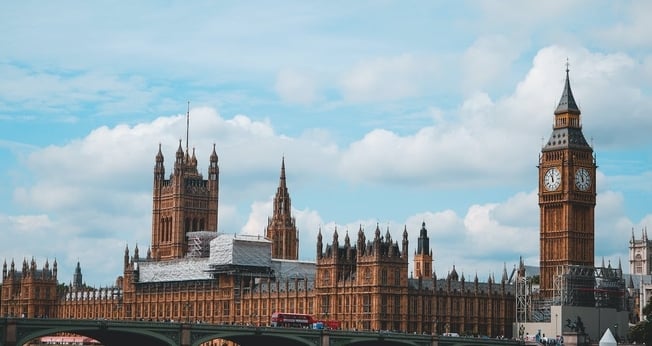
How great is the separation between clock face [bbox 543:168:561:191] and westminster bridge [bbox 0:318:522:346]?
26.1m

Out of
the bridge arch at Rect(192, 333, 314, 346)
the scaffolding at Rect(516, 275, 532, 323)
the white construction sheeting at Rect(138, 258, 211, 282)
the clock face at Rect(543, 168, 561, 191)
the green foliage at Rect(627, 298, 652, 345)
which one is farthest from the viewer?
the white construction sheeting at Rect(138, 258, 211, 282)

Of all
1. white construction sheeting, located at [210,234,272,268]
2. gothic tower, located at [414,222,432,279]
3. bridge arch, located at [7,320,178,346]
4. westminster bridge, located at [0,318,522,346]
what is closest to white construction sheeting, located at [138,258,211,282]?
white construction sheeting, located at [210,234,272,268]

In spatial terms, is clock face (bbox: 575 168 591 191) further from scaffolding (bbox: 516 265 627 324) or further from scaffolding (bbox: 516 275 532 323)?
A: scaffolding (bbox: 516 275 532 323)

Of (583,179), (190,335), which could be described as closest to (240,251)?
(583,179)

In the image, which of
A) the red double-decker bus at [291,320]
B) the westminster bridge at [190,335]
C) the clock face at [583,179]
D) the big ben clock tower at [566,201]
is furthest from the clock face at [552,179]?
the red double-decker bus at [291,320]

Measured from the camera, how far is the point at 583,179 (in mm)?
153500

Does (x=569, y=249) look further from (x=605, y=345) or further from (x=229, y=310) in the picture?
(x=229, y=310)

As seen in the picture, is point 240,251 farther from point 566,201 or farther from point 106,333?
point 106,333

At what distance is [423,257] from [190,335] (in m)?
88.6

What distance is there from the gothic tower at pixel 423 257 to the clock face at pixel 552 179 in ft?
129

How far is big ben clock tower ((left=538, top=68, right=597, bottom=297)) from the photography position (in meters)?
152

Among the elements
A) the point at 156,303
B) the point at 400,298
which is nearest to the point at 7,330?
the point at 400,298

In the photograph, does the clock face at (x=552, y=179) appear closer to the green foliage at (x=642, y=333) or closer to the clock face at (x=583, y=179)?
the clock face at (x=583, y=179)

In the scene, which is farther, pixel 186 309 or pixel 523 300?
pixel 186 309
